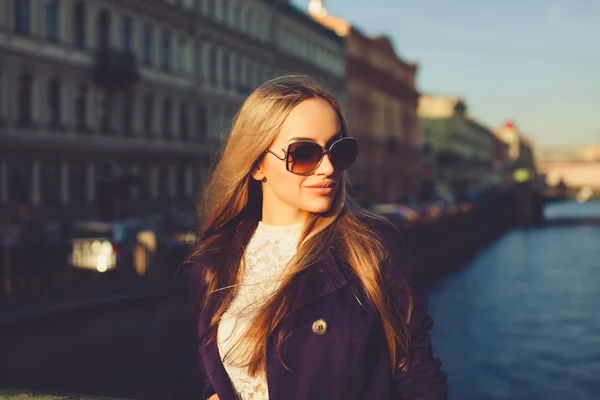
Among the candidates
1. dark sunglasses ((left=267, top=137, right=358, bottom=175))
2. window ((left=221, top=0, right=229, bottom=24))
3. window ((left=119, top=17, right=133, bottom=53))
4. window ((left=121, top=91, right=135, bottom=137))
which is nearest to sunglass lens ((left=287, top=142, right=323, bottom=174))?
dark sunglasses ((left=267, top=137, right=358, bottom=175))

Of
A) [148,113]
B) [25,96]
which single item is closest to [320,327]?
[25,96]

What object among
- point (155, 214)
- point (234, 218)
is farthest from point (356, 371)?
point (155, 214)

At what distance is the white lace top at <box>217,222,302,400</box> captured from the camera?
2.60 meters

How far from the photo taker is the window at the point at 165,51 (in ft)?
125

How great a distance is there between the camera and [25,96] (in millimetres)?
28500

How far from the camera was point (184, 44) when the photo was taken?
40188 mm

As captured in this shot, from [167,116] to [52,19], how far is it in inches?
379

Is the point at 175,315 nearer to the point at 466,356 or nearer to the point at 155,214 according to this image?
the point at 466,356

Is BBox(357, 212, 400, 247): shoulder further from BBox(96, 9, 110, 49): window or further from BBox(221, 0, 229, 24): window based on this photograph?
BBox(221, 0, 229, 24): window

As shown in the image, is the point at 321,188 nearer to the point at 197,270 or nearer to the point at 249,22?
the point at 197,270

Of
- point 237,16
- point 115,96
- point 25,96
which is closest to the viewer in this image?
point 25,96

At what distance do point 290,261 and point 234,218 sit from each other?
0.38 meters

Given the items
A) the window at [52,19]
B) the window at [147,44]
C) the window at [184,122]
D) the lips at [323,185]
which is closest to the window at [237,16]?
the window at [184,122]

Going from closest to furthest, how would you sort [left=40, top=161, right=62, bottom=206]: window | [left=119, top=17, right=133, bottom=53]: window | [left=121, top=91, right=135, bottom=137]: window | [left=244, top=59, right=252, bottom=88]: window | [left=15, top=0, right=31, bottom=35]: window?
[left=15, top=0, right=31, bottom=35]: window
[left=40, top=161, right=62, bottom=206]: window
[left=119, top=17, right=133, bottom=53]: window
[left=121, top=91, right=135, bottom=137]: window
[left=244, top=59, right=252, bottom=88]: window
